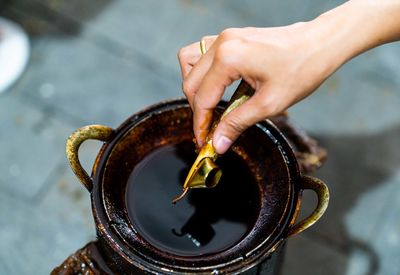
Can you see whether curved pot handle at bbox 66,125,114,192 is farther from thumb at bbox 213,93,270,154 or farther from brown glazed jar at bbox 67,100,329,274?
thumb at bbox 213,93,270,154

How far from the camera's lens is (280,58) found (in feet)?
3.68

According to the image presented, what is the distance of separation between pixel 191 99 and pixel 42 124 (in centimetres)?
137

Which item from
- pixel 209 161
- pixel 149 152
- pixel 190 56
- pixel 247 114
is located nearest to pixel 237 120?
pixel 247 114

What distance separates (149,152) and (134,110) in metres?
1.04

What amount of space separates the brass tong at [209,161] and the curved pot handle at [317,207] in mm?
219

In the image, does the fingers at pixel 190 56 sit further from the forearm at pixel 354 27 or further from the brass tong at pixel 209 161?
the forearm at pixel 354 27

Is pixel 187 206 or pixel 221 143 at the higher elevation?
pixel 221 143

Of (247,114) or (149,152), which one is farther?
(149,152)

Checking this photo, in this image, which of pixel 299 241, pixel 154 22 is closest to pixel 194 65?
pixel 299 241

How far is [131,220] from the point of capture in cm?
129

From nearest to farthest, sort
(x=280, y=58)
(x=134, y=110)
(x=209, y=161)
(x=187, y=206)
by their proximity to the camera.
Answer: (x=280, y=58), (x=209, y=161), (x=187, y=206), (x=134, y=110)

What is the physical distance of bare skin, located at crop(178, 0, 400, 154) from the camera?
113 centimetres

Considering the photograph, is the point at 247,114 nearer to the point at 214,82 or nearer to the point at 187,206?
the point at 214,82

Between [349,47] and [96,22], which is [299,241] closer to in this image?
[349,47]
